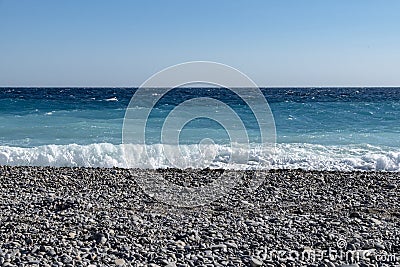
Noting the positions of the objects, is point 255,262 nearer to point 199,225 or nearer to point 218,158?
point 199,225

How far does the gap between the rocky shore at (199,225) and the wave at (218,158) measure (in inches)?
137

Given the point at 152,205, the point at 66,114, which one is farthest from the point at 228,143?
the point at 66,114

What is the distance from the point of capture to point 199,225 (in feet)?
18.8

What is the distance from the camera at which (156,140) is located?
1695 centimetres

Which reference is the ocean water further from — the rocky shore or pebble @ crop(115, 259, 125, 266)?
pebble @ crop(115, 259, 125, 266)

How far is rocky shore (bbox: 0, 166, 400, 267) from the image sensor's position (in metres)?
4.73

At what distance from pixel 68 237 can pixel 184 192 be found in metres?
2.91

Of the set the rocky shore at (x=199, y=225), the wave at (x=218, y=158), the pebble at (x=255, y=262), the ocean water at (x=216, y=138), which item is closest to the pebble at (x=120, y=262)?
the rocky shore at (x=199, y=225)
